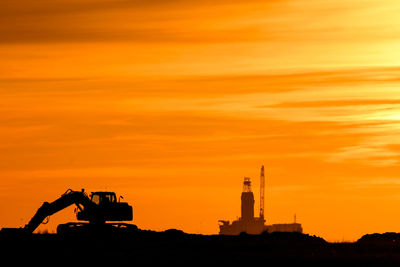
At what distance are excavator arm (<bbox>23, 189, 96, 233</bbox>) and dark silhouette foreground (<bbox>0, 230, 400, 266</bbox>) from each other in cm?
479

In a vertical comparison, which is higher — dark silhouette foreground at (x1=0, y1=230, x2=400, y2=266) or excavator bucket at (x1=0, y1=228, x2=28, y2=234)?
excavator bucket at (x1=0, y1=228, x2=28, y2=234)

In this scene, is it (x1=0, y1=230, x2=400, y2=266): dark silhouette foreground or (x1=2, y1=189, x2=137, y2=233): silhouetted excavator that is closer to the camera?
(x1=0, y1=230, x2=400, y2=266): dark silhouette foreground

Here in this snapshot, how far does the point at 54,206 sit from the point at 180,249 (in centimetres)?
2918

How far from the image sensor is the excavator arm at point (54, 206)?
116938 millimetres

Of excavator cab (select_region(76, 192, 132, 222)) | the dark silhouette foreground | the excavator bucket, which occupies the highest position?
excavator cab (select_region(76, 192, 132, 222))

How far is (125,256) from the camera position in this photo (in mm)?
82438

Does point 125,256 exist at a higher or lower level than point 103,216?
lower

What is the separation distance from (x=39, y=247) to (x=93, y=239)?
14.2 metres

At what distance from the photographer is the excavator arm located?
11694cm

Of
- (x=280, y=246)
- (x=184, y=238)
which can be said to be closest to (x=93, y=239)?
(x=184, y=238)

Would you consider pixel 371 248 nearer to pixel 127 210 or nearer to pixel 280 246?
pixel 280 246

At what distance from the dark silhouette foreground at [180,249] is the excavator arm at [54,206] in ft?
15.7

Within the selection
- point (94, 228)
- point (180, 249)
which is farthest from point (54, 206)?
point (180, 249)

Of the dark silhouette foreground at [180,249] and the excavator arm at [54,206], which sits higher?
the excavator arm at [54,206]
